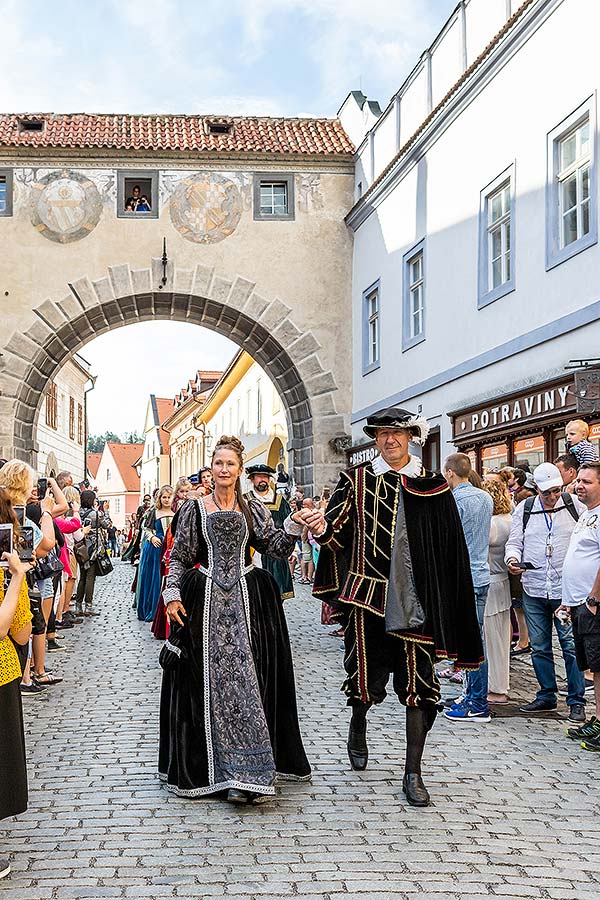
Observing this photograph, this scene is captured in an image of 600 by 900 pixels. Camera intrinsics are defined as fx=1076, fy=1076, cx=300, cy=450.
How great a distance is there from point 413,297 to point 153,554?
25.4ft

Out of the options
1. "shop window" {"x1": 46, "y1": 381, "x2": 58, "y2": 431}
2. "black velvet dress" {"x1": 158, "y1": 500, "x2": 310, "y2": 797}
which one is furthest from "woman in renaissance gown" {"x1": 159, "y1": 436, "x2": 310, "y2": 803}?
"shop window" {"x1": 46, "y1": 381, "x2": 58, "y2": 431}

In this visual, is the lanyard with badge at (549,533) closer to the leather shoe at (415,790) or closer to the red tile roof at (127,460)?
the leather shoe at (415,790)

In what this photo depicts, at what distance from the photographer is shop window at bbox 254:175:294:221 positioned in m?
24.5

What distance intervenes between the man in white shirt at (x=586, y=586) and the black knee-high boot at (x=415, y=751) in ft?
5.06

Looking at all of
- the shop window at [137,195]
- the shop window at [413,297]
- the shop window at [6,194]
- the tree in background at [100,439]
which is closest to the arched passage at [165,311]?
the shop window at [137,195]

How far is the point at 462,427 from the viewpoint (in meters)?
16.1

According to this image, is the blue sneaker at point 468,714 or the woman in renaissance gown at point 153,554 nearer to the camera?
the blue sneaker at point 468,714

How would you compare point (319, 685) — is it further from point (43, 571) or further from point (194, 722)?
point (194, 722)

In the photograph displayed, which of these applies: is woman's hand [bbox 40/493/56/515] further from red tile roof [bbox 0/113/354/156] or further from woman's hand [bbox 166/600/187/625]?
red tile roof [bbox 0/113/354/156]

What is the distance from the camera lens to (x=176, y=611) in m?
5.48

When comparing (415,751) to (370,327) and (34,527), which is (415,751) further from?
(370,327)

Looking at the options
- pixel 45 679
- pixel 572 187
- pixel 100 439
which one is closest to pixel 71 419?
pixel 572 187

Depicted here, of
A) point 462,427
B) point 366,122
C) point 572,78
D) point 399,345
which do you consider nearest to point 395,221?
point 399,345

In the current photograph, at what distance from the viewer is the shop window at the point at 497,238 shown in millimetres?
14375
